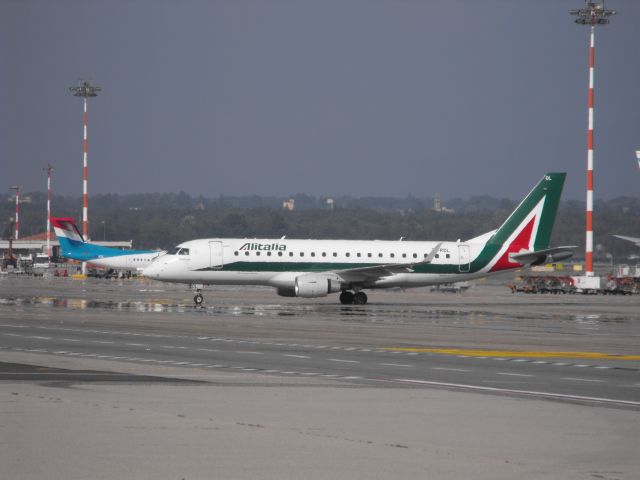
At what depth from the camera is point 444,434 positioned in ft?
49.7

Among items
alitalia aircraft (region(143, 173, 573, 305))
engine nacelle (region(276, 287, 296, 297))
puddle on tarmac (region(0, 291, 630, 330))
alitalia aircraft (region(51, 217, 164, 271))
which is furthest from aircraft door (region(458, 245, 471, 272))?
alitalia aircraft (region(51, 217, 164, 271))

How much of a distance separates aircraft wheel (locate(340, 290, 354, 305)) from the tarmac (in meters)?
18.4

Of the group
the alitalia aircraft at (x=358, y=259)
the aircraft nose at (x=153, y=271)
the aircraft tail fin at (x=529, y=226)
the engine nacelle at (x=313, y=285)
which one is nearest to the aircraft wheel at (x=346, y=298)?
the alitalia aircraft at (x=358, y=259)

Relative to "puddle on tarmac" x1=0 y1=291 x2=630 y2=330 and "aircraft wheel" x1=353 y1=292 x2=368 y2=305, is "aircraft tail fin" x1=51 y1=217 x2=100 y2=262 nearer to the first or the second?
"puddle on tarmac" x1=0 y1=291 x2=630 y2=330

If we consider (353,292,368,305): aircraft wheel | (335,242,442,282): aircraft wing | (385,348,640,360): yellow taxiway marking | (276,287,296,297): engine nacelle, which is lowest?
(385,348,640,360): yellow taxiway marking

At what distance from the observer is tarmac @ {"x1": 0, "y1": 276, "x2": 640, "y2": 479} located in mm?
12922

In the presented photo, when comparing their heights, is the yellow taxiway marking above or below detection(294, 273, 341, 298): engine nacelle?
below

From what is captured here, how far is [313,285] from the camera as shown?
54.9m

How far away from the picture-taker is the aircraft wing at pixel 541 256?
197ft

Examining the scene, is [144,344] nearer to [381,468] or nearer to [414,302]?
[381,468]

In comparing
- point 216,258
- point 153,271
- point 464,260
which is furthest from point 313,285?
point 464,260

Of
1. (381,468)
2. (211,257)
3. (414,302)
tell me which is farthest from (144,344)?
(414,302)

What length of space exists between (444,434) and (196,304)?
129 feet

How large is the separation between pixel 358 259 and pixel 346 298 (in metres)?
2.21
